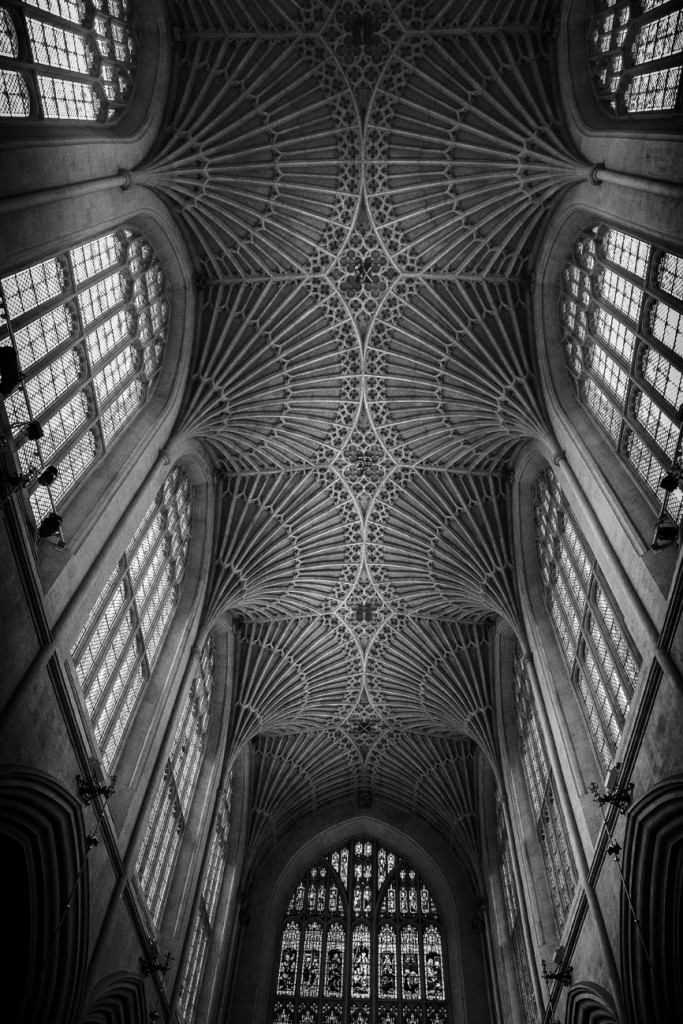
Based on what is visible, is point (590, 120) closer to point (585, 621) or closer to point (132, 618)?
point (585, 621)

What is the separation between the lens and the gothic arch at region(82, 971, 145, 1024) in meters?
13.6

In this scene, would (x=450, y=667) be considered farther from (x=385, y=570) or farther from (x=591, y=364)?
(x=591, y=364)

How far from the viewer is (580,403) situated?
1738 centimetres

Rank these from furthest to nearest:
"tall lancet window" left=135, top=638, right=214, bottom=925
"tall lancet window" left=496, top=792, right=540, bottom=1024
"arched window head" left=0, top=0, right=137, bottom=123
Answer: "tall lancet window" left=496, top=792, right=540, bottom=1024, "tall lancet window" left=135, top=638, right=214, bottom=925, "arched window head" left=0, top=0, right=137, bottom=123

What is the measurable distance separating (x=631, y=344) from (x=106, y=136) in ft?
33.6

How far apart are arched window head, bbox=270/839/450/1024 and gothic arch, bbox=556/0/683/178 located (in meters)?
22.5

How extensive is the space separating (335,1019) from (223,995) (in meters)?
3.51

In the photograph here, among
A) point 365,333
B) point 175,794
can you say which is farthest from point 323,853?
point 365,333

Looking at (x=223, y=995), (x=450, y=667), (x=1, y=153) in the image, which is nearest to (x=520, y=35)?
(x=1, y=153)

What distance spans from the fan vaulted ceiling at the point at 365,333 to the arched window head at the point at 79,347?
5.60ft

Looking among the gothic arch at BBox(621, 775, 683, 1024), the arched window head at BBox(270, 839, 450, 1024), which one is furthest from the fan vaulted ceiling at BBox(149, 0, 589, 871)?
the gothic arch at BBox(621, 775, 683, 1024)

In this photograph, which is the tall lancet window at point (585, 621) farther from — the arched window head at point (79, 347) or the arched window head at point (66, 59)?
the arched window head at point (66, 59)

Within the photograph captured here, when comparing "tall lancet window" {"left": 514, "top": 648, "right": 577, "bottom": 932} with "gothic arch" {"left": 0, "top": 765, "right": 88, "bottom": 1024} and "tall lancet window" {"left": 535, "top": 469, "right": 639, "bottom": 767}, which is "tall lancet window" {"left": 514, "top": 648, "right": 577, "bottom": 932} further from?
"gothic arch" {"left": 0, "top": 765, "right": 88, "bottom": 1024}

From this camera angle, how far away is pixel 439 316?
781 inches
